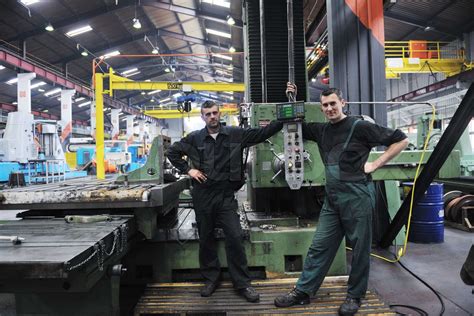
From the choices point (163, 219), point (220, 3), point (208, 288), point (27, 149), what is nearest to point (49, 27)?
point (27, 149)

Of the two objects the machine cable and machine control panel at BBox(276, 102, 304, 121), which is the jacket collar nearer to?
machine control panel at BBox(276, 102, 304, 121)

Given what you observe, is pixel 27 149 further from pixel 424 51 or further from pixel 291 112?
pixel 424 51

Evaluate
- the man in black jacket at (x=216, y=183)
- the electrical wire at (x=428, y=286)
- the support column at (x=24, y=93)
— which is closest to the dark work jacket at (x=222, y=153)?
the man in black jacket at (x=216, y=183)

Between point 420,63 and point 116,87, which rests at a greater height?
point 420,63

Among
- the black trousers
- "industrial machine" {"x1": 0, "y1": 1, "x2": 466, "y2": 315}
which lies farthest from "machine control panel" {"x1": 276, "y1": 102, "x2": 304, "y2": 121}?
the black trousers

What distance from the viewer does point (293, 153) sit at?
2291 mm

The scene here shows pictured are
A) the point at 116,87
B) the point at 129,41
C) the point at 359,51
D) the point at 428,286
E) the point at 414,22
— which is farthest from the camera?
the point at 129,41

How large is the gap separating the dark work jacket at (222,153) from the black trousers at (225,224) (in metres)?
0.06

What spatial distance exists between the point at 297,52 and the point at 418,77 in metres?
11.1

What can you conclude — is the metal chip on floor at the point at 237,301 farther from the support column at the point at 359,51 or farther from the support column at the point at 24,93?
the support column at the point at 24,93

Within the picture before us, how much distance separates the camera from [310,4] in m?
5.08

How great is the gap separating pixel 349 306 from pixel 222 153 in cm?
119

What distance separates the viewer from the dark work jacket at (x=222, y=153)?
7.28 ft

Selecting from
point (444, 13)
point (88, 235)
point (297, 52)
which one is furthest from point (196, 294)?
point (444, 13)
